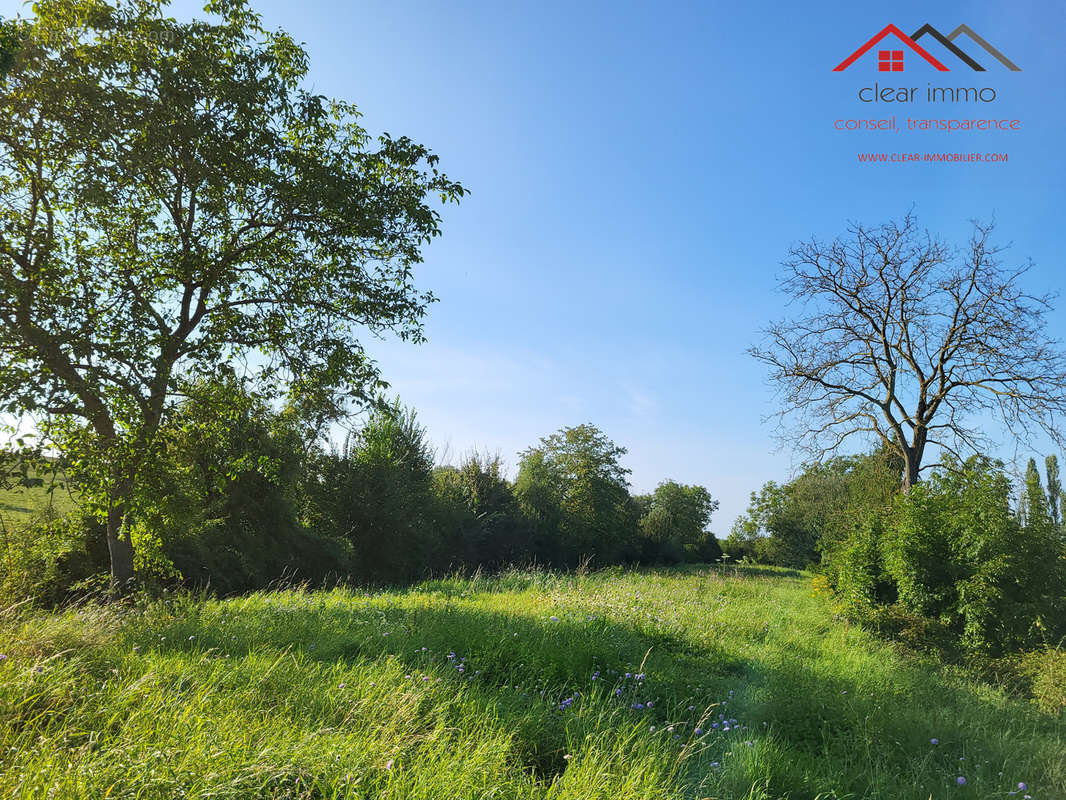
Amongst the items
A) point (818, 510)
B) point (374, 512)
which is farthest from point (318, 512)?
point (818, 510)

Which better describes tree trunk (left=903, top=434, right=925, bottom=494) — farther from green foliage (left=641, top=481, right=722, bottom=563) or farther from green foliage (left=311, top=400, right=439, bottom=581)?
green foliage (left=641, top=481, right=722, bottom=563)

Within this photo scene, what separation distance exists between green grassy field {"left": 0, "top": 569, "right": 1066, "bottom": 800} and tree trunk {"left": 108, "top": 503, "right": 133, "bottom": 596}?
236 cm

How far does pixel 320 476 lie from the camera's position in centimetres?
1906

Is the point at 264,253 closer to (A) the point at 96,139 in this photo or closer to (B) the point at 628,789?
(A) the point at 96,139

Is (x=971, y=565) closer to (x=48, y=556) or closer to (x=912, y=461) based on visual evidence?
(x=912, y=461)

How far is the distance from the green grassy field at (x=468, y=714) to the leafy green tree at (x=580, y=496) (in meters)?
19.8

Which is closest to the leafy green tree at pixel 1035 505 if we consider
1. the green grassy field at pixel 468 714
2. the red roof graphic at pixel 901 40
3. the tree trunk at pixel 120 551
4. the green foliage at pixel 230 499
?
the green grassy field at pixel 468 714

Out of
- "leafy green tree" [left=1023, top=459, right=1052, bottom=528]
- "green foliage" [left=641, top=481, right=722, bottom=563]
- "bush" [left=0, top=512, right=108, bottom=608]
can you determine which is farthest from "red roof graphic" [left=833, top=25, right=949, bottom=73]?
"green foliage" [left=641, top=481, right=722, bottom=563]

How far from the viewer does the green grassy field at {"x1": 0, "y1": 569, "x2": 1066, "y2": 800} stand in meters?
2.69

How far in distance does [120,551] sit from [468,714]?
8170 mm

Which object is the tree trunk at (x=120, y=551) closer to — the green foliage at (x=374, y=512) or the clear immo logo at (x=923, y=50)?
the green foliage at (x=374, y=512)

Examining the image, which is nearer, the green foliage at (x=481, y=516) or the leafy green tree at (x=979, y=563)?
the leafy green tree at (x=979, y=563)

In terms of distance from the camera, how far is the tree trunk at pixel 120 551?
858cm

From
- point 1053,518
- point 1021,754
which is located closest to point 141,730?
point 1021,754
